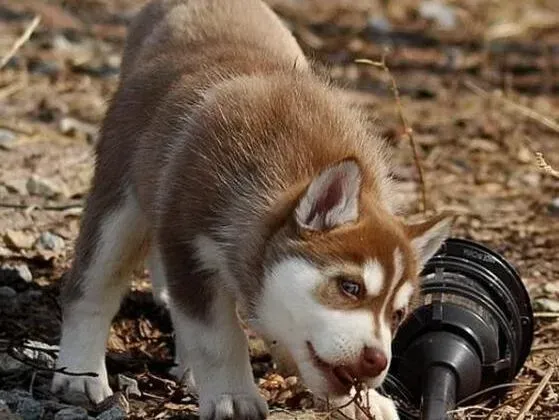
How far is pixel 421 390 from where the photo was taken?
4.35 metres

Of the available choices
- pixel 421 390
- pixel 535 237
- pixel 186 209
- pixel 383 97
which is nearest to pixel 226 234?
pixel 186 209

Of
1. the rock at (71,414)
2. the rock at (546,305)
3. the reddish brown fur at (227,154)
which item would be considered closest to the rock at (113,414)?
the rock at (71,414)

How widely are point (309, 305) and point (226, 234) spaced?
424 mm

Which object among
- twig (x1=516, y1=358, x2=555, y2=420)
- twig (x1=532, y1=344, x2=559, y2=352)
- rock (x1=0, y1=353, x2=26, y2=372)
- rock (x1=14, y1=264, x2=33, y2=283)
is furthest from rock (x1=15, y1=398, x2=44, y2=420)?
twig (x1=532, y1=344, x2=559, y2=352)

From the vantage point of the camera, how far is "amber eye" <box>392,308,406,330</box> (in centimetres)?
398

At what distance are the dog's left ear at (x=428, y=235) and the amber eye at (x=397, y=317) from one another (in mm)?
180

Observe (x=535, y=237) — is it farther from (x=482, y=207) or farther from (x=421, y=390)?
(x=421, y=390)

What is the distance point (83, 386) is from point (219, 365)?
0.57 metres

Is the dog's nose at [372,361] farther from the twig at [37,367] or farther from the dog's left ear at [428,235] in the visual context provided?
the twig at [37,367]

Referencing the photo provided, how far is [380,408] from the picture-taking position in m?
4.34

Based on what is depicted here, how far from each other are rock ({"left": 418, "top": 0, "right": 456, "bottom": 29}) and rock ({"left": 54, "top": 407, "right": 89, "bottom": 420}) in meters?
6.76

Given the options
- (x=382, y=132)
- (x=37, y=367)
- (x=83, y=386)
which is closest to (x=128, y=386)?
(x=83, y=386)

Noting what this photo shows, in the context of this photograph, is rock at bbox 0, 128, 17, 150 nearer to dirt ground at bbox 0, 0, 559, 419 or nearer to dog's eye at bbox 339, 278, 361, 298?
dirt ground at bbox 0, 0, 559, 419

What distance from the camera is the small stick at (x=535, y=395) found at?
4.43 metres
